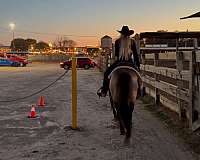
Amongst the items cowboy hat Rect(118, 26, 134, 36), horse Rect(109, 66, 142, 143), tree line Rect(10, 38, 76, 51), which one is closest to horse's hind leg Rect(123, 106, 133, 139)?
horse Rect(109, 66, 142, 143)

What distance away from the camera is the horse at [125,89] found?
697 centimetres

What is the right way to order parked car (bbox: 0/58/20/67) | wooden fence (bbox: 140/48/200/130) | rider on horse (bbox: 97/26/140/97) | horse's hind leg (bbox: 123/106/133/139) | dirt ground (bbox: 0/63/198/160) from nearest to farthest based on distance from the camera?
1. dirt ground (bbox: 0/63/198/160)
2. horse's hind leg (bbox: 123/106/133/139)
3. rider on horse (bbox: 97/26/140/97)
4. wooden fence (bbox: 140/48/200/130)
5. parked car (bbox: 0/58/20/67)

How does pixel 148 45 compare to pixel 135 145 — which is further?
pixel 148 45

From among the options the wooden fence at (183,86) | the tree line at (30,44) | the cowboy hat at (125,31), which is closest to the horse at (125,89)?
the cowboy hat at (125,31)

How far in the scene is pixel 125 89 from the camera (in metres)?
6.98

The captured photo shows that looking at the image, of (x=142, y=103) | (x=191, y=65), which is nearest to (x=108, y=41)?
(x=142, y=103)

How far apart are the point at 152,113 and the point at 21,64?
172 ft

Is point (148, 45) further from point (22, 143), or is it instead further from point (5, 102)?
point (22, 143)

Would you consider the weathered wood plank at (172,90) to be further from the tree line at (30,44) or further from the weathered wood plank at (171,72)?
the tree line at (30,44)

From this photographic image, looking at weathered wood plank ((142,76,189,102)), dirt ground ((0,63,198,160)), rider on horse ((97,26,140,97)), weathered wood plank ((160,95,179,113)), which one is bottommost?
dirt ground ((0,63,198,160))

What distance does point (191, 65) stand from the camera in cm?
784

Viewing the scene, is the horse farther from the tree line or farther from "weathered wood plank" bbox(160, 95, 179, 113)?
the tree line

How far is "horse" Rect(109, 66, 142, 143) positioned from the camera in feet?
22.9

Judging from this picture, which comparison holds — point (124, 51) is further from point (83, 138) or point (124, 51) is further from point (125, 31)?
point (83, 138)
